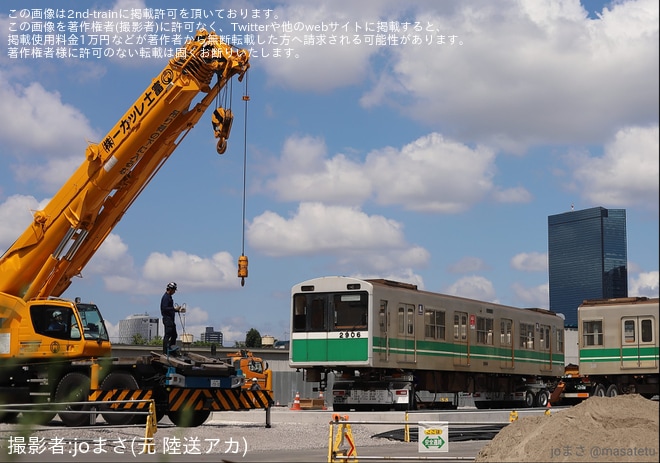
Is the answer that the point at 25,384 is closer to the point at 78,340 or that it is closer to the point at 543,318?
the point at 78,340

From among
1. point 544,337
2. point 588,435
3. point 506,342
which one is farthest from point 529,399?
point 588,435

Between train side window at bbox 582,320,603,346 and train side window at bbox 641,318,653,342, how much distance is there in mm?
1474

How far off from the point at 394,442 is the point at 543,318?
16.9 metres

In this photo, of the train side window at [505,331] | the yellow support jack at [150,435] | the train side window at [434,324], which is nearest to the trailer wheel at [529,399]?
the train side window at [505,331]

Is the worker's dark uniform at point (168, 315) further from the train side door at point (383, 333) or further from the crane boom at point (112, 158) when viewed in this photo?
the train side door at point (383, 333)

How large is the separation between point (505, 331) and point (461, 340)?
10.1 feet

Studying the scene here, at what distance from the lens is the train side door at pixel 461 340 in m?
27.8

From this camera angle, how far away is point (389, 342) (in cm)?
2491

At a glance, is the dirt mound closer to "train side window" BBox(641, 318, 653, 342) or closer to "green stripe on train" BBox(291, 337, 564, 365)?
"green stripe on train" BBox(291, 337, 564, 365)

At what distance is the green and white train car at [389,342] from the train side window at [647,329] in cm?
460

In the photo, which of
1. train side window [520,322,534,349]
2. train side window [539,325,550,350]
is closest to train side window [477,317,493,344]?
train side window [520,322,534,349]

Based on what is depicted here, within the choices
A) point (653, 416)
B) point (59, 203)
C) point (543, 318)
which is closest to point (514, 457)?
point (653, 416)

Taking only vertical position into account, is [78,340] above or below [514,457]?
above

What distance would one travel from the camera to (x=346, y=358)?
2481 cm
